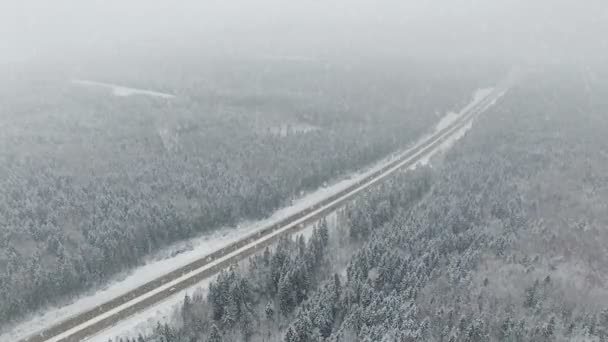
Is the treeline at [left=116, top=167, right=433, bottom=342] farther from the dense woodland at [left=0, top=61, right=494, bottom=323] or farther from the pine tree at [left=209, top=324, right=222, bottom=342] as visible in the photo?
the dense woodland at [left=0, top=61, right=494, bottom=323]

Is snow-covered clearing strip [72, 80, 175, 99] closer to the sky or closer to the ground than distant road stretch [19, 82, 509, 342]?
closer to the sky

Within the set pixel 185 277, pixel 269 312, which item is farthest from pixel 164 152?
pixel 269 312

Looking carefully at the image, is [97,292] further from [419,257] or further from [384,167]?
[384,167]

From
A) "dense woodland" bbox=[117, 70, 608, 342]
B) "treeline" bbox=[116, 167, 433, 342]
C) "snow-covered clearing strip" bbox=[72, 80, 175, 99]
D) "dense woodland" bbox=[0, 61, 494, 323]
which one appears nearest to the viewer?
"dense woodland" bbox=[117, 70, 608, 342]

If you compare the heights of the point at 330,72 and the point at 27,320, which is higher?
the point at 330,72

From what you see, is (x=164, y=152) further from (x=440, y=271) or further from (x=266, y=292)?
(x=440, y=271)

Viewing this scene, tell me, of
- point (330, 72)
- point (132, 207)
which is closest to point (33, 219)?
point (132, 207)

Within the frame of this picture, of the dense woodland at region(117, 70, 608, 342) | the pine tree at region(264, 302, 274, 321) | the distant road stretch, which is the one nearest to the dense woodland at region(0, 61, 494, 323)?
the distant road stretch
